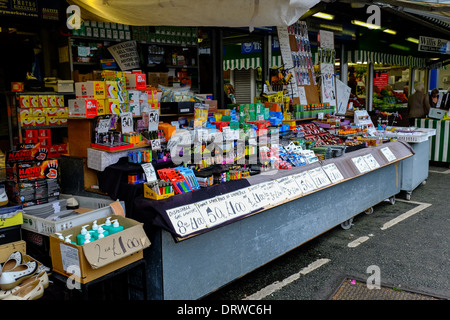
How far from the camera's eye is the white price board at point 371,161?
574cm

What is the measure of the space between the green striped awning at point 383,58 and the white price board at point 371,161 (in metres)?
6.94

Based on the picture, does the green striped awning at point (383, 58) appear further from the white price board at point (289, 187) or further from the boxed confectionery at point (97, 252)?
the boxed confectionery at point (97, 252)

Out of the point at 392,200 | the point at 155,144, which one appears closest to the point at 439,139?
the point at 392,200

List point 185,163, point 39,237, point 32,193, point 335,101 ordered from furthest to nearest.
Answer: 1. point 335,101
2. point 185,163
3. point 32,193
4. point 39,237

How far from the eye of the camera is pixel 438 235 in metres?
5.44

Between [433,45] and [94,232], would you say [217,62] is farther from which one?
[433,45]

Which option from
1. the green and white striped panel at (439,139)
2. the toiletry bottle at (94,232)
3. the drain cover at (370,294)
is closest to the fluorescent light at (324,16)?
the green and white striped panel at (439,139)

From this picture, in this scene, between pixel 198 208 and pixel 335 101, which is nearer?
pixel 198 208

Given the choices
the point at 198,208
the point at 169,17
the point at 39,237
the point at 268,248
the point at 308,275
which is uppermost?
the point at 169,17

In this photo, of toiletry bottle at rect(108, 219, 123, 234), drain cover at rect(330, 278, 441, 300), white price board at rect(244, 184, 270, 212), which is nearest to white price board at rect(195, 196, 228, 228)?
white price board at rect(244, 184, 270, 212)

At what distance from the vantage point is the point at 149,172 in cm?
370

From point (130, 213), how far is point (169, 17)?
239 centimetres
